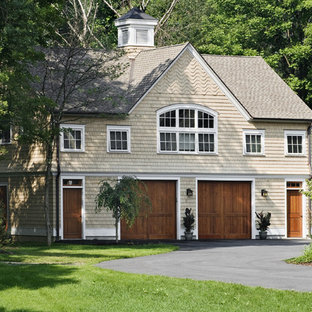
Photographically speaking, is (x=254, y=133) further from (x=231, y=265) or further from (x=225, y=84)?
(x=231, y=265)

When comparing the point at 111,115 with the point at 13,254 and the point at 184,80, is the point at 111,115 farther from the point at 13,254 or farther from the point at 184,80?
the point at 13,254

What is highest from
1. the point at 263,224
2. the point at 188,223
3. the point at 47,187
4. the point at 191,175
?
the point at 191,175

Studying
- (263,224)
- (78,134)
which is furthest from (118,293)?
(263,224)

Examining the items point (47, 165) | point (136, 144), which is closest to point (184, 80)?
point (136, 144)

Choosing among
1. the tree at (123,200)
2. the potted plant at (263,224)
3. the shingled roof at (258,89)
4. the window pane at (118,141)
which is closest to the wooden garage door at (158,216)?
the window pane at (118,141)

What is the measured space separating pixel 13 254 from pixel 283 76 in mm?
30027

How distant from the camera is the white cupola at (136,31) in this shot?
44.9m

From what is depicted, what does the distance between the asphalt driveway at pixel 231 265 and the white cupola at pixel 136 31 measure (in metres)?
13.5

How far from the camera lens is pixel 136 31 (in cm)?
4509

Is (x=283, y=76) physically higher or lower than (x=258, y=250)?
higher

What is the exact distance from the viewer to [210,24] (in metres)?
55.8

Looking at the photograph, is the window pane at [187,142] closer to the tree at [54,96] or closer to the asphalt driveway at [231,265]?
the tree at [54,96]

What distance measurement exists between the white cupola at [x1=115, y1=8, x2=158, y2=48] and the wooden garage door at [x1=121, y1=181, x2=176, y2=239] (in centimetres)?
822

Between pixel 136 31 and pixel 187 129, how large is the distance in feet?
22.9
